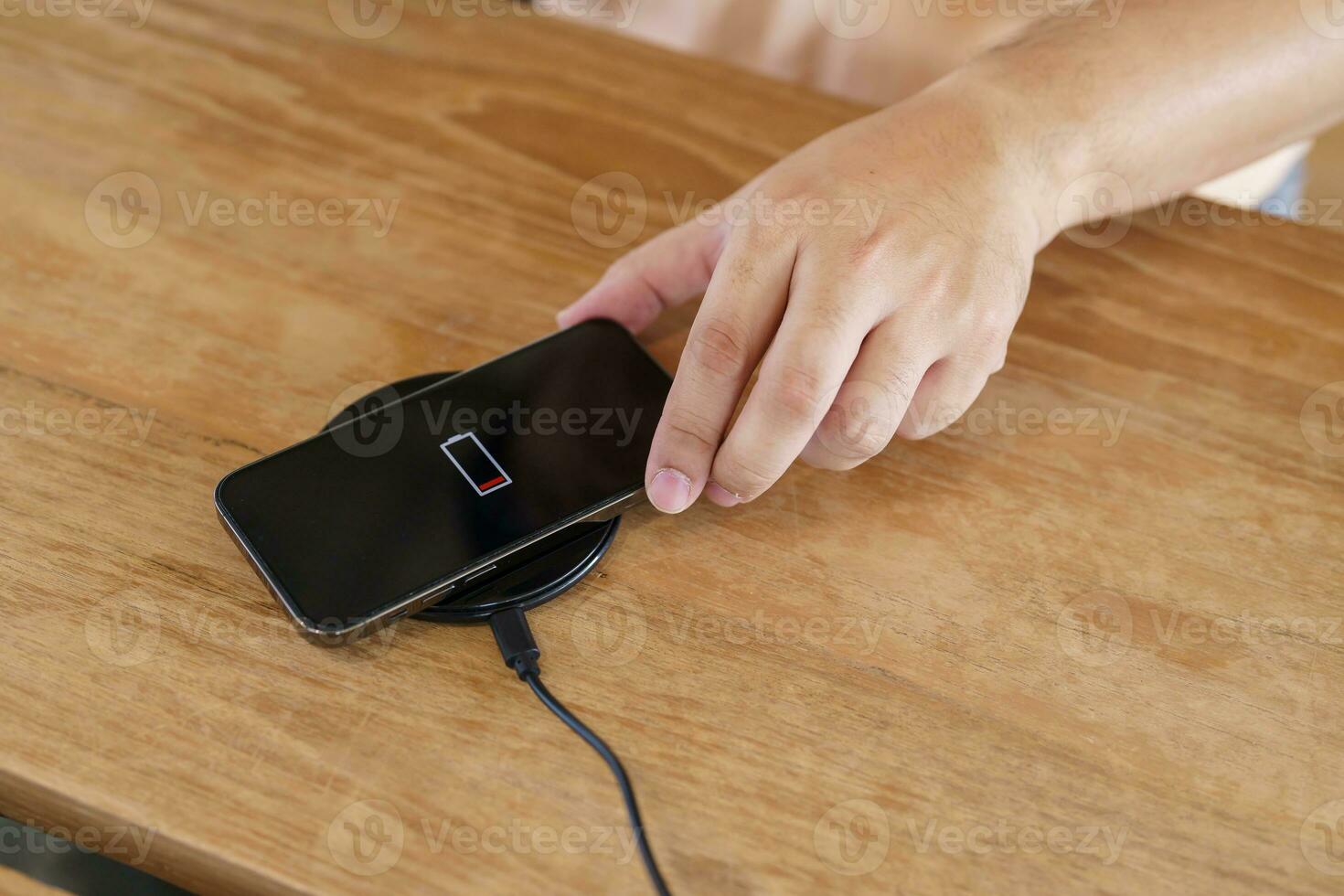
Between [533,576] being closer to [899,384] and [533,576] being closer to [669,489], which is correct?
[669,489]

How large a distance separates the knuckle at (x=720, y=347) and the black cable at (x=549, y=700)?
0.54 ft

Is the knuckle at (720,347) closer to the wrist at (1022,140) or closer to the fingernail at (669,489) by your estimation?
the fingernail at (669,489)

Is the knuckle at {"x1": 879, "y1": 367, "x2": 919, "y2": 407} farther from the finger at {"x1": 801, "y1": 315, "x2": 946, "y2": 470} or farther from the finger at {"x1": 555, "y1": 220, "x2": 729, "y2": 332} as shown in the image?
the finger at {"x1": 555, "y1": 220, "x2": 729, "y2": 332}

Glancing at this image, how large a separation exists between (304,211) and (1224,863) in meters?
0.66

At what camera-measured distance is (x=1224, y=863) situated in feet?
1.49

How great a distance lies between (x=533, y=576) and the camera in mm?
512

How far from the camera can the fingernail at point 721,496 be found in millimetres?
549

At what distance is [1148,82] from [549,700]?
1.84ft

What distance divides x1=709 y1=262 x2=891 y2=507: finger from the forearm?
0.20 meters

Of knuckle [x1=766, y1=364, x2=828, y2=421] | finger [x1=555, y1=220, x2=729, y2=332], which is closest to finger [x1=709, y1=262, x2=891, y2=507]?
knuckle [x1=766, y1=364, x2=828, y2=421]

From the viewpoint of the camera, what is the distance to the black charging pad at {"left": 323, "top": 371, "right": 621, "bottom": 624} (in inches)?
19.6

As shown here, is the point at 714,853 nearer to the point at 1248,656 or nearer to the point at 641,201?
the point at 1248,656

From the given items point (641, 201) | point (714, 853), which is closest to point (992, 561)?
point (714, 853)

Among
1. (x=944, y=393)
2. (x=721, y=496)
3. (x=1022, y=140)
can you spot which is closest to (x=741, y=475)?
(x=721, y=496)
